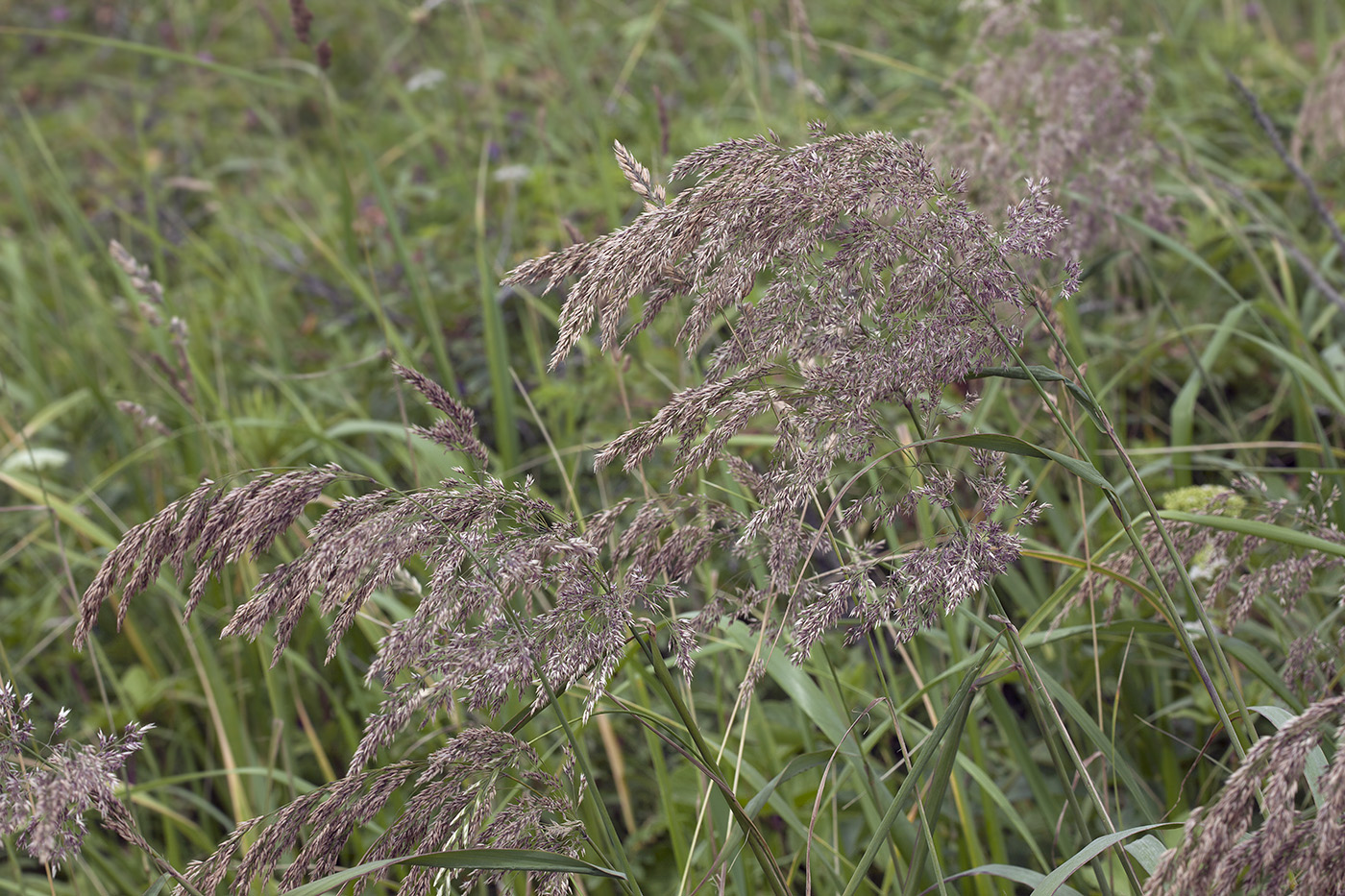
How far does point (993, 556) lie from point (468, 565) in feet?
1.98

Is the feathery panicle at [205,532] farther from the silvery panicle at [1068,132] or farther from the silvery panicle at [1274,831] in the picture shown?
the silvery panicle at [1068,132]

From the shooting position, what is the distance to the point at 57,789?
3.23ft

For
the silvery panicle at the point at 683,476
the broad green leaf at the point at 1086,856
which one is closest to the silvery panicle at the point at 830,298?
the silvery panicle at the point at 683,476

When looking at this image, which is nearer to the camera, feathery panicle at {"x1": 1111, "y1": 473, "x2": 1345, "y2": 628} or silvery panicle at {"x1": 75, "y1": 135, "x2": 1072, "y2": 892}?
silvery panicle at {"x1": 75, "y1": 135, "x2": 1072, "y2": 892}

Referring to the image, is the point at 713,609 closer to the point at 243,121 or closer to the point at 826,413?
the point at 826,413

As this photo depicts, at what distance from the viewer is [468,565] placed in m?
1.22

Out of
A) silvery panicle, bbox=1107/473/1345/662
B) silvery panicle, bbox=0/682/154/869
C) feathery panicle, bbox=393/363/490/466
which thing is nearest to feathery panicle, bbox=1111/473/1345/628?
silvery panicle, bbox=1107/473/1345/662

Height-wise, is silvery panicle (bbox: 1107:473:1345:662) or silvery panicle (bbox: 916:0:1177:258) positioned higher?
silvery panicle (bbox: 916:0:1177:258)

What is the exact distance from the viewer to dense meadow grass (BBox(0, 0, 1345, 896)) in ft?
3.70

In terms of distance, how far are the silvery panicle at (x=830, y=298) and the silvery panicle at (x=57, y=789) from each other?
0.59 m

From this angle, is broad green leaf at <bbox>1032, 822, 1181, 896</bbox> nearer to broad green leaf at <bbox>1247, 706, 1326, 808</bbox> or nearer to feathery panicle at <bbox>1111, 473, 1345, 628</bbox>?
broad green leaf at <bbox>1247, 706, 1326, 808</bbox>

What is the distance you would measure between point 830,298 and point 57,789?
943mm

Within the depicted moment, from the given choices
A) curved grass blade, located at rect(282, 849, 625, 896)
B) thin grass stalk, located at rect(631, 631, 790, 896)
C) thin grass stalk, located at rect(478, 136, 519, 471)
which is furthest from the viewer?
thin grass stalk, located at rect(478, 136, 519, 471)

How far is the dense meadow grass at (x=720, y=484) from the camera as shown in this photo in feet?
3.70
